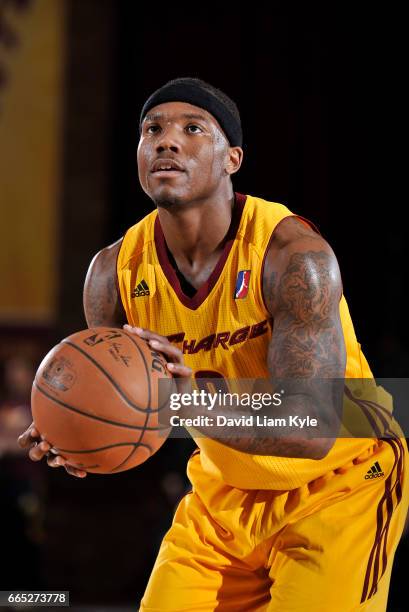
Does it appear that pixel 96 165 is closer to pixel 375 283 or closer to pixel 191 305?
pixel 375 283

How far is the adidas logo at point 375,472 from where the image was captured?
289 centimetres

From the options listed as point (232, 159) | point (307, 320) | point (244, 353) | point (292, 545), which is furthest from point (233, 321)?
point (292, 545)

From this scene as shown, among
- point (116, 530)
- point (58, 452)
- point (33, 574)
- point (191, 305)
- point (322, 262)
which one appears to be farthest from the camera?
point (116, 530)

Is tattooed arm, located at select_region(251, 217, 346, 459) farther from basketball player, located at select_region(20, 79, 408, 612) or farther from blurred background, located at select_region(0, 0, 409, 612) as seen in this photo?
blurred background, located at select_region(0, 0, 409, 612)

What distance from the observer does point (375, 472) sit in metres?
2.91

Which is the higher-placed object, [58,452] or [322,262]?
[322,262]

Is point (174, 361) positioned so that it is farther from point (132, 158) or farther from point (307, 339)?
point (132, 158)

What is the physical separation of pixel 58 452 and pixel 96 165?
4.72 metres

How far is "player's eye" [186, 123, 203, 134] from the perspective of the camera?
115 inches

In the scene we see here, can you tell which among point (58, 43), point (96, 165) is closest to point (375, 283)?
point (96, 165)

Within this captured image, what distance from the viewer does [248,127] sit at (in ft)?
22.8

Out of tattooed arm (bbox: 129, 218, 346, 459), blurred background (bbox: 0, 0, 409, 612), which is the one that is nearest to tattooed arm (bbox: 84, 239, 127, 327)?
tattooed arm (bbox: 129, 218, 346, 459)

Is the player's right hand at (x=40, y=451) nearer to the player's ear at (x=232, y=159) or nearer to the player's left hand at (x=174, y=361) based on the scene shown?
the player's left hand at (x=174, y=361)

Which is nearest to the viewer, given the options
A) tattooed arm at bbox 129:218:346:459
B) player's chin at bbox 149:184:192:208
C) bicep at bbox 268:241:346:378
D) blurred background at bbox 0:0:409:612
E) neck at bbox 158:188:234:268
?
tattooed arm at bbox 129:218:346:459
